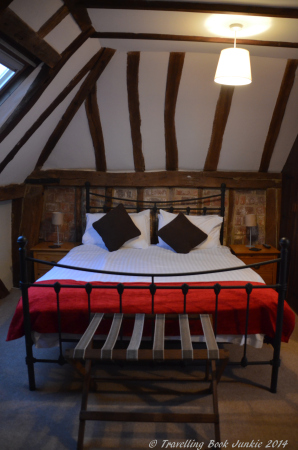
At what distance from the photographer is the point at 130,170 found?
197 inches

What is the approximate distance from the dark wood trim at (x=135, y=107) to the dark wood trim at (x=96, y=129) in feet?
1.27

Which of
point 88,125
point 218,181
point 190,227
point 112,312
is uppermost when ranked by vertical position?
point 88,125

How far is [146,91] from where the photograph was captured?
13.8ft

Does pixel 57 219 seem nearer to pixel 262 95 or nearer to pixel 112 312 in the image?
pixel 112 312

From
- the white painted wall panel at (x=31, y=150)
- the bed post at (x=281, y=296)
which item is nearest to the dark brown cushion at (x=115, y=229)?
the white painted wall panel at (x=31, y=150)

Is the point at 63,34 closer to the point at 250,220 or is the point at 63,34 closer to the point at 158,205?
the point at 158,205

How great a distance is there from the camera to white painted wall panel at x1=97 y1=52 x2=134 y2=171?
403 cm

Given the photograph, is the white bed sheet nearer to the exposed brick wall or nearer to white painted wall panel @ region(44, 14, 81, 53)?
the exposed brick wall

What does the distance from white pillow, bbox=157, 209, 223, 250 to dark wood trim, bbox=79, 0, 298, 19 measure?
7.71ft

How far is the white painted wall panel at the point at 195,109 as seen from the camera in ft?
12.9

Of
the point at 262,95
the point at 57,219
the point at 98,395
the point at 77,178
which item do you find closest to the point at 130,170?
the point at 77,178

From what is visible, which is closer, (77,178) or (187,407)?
(187,407)

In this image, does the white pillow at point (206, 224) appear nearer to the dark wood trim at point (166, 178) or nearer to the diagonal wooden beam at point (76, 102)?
the dark wood trim at point (166, 178)

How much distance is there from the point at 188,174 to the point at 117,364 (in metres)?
2.71
